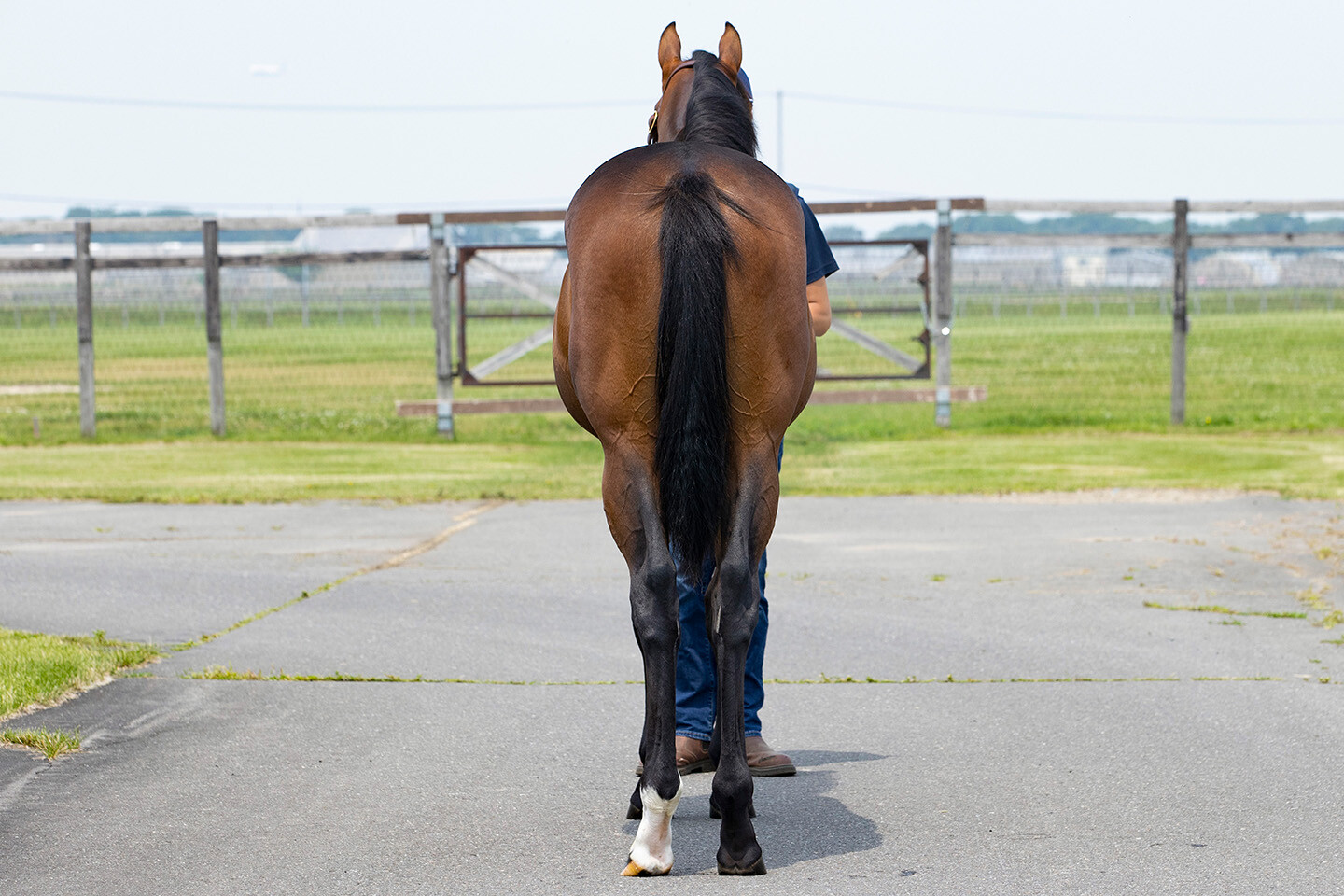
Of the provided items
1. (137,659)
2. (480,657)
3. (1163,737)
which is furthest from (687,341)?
(137,659)

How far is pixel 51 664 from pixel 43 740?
90cm

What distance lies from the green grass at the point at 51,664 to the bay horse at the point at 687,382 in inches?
97.4

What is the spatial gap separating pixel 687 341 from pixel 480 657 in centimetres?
268

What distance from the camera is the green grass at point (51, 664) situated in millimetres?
4988

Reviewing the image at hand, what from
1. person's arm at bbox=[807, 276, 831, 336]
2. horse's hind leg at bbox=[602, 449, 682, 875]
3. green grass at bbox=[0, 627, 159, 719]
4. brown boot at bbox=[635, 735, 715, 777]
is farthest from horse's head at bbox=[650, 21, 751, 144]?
green grass at bbox=[0, 627, 159, 719]

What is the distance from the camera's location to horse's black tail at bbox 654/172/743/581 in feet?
11.9

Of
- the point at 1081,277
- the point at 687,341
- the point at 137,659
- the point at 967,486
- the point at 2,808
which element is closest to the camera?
the point at 687,341

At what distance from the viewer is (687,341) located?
3.62 m

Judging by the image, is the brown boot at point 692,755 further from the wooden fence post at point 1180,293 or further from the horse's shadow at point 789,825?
the wooden fence post at point 1180,293

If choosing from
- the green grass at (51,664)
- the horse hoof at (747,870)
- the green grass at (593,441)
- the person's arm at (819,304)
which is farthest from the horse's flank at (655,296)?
the green grass at (593,441)

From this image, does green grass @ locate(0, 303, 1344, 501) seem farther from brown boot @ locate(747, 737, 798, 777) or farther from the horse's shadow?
the horse's shadow

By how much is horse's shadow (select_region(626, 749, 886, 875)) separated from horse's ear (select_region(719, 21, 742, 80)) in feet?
7.00

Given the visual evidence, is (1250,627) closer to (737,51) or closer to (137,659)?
(737,51)

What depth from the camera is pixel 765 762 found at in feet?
14.4
